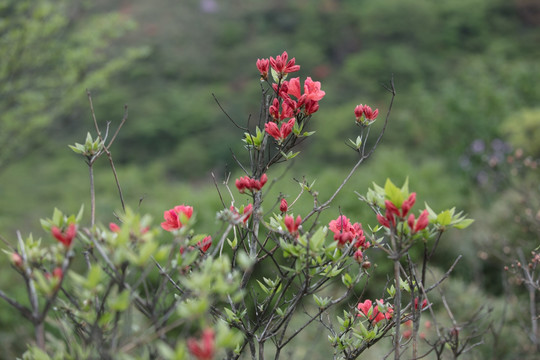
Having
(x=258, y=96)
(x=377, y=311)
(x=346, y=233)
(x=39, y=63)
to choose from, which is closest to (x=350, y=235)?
(x=346, y=233)

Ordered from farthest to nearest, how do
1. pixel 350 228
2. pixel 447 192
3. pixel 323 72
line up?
1. pixel 323 72
2. pixel 447 192
3. pixel 350 228

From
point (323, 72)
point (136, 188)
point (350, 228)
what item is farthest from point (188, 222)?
point (323, 72)

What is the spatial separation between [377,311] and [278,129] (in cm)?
57

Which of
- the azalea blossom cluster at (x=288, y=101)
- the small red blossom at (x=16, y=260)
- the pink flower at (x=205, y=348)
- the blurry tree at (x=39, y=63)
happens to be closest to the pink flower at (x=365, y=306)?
the azalea blossom cluster at (x=288, y=101)

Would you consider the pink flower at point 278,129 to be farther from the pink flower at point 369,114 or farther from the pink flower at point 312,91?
→ the pink flower at point 369,114

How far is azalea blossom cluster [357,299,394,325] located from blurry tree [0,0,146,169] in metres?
4.77

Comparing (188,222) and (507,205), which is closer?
(188,222)

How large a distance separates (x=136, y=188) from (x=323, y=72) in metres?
9.80

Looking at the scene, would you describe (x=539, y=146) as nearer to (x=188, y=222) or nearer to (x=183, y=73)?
(x=188, y=222)

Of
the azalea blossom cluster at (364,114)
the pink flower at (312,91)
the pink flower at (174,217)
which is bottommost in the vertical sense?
the pink flower at (174,217)

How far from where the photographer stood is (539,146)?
7.56 meters

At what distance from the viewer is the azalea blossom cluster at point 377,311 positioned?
120 centimetres

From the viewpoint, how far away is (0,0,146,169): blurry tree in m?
4.92

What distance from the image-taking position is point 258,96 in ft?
56.2
